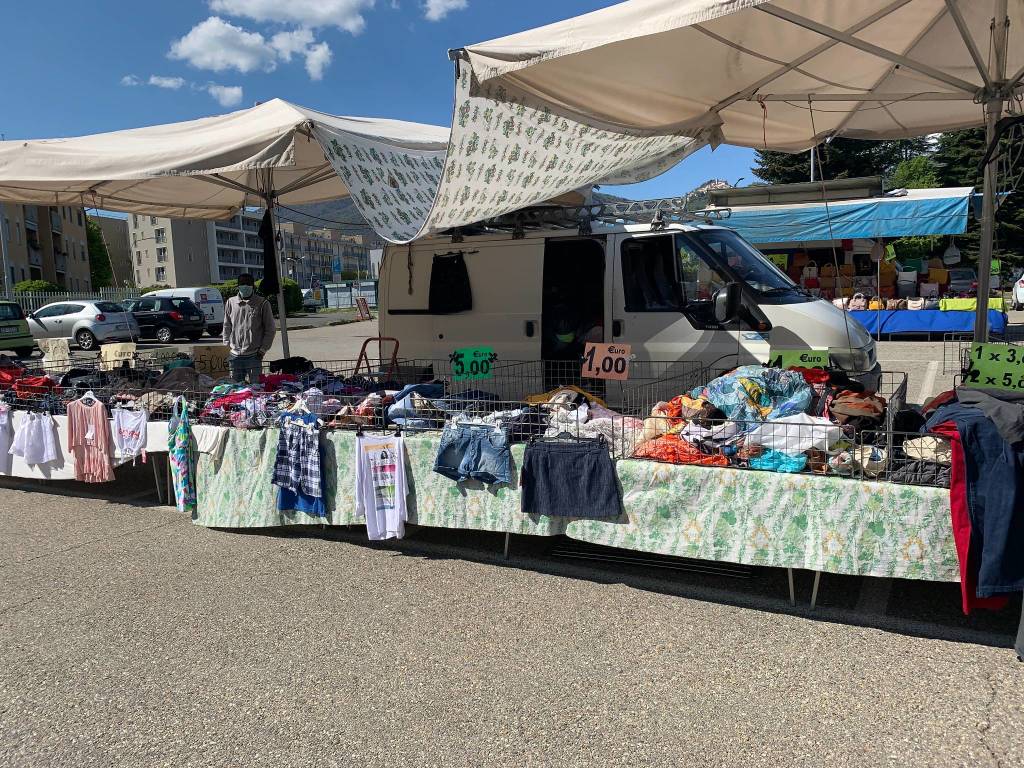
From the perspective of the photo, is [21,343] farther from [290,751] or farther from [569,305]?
[290,751]

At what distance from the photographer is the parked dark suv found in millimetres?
24891

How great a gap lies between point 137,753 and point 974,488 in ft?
12.2

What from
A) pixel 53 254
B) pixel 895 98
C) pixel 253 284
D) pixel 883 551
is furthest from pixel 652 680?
pixel 53 254

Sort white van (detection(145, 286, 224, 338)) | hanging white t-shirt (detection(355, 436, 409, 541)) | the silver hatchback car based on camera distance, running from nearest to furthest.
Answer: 1. hanging white t-shirt (detection(355, 436, 409, 541))
2. the silver hatchback car
3. white van (detection(145, 286, 224, 338))

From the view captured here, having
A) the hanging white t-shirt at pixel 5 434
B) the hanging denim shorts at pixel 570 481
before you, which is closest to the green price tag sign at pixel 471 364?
the hanging denim shorts at pixel 570 481

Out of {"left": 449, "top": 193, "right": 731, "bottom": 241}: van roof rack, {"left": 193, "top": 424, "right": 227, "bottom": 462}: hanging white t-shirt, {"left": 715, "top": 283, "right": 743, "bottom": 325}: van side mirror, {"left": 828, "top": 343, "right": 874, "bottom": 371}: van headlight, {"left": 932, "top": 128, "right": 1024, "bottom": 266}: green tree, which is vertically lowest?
{"left": 193, "top": 424, "right": 227, "bottom": 462}: hanging white t-shirt

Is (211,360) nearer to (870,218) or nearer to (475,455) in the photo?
(475,455)

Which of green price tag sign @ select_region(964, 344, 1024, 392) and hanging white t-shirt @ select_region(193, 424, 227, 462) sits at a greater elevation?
green price tag sign @ select_region(964, 344, 1024, 392)

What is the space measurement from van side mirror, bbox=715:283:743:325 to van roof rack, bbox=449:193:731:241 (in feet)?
4.00

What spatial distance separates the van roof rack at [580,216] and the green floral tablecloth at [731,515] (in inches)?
126

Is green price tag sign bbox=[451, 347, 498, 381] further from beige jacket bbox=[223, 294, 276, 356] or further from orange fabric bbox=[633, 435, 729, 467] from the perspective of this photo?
beige jacket bbox=[223, 294, 276, 356]

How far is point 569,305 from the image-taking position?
7.04 m

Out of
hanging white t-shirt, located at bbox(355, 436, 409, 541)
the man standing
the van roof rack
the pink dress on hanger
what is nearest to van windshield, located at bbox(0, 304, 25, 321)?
the man standing

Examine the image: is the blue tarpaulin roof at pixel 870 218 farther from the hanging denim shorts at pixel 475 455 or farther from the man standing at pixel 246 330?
the hanging denim shorts at pixel 475 455
